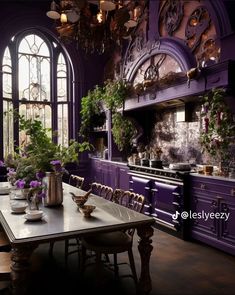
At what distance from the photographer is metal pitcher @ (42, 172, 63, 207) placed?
9.84 ft

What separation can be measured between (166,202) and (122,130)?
2070 millimetres

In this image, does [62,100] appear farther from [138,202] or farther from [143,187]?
[138,202]

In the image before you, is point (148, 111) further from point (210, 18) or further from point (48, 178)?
point (48, 178)

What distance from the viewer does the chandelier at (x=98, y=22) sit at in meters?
2.70

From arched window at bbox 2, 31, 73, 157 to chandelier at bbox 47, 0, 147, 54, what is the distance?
14.6ft

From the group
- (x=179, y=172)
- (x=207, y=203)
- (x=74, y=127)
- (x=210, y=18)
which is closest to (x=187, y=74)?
(x=210, y=18)

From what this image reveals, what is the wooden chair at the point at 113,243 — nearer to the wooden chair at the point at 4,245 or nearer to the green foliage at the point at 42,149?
the wooden chair at the point at 4,245

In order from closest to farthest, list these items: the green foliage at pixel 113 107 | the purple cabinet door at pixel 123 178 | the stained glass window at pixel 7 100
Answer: the purple cabinet door at pixel 123 178
the green foliage at pixel 113 107
the stained glass window at pixel 7 100

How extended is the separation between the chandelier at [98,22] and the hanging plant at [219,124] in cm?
153

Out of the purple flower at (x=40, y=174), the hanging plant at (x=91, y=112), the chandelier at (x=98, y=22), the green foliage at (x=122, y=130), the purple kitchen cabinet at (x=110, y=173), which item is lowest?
the purple kitchen cabinet at (x=110, y=173)

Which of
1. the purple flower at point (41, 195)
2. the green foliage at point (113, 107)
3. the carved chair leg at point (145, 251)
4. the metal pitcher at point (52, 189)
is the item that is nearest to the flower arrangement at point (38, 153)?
the metal pitcher at point (52, 189)

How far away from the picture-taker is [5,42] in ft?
22.4

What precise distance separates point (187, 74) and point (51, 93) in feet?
14.6

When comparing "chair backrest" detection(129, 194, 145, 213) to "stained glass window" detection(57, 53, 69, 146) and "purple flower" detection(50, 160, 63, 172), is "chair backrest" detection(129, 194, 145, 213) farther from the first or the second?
"stained glass window" detection(57, 53, 69, 146)
